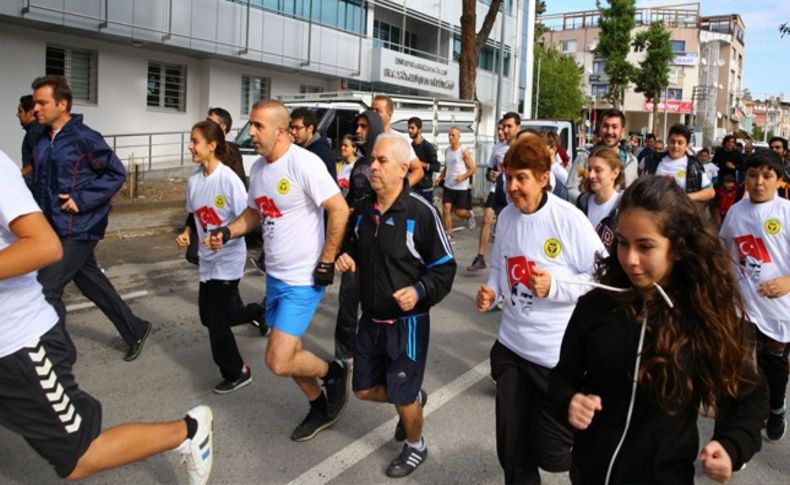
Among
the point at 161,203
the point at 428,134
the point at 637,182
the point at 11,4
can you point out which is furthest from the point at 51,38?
the point at 637,182

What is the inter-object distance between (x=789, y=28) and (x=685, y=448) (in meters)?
9.33

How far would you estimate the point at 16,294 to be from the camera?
2.42m

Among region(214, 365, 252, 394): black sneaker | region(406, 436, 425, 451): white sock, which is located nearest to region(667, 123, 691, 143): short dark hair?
region(406, 436, 425, 451): white sock

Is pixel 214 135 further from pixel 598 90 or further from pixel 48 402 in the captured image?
pixel 598 90

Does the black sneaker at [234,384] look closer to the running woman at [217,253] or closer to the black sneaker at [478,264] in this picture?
the running woman at [217,253]

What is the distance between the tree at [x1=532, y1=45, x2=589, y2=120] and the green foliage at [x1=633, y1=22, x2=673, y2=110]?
699 cm

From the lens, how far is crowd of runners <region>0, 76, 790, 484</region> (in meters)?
1.89

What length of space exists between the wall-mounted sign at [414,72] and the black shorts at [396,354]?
2277 centimetres

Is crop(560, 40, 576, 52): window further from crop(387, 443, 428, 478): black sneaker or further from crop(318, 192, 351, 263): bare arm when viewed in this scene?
crop(387, 443, 428, 478): black sneaker

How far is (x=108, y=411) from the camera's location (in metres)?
4.16

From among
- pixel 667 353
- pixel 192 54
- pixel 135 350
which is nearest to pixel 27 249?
pixel 667 353

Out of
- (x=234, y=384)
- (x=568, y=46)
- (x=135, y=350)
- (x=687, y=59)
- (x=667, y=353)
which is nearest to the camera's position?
(x=667, y=353)

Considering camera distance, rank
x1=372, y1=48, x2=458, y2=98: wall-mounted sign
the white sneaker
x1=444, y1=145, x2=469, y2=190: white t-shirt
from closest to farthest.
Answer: the white sneaker → x1=444, y1=145, x2=469, y2=190: white t-shirt → x1=372, y1=48, x2=458, y2=98: wall-mounted sign

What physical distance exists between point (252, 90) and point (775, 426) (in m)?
20.4
